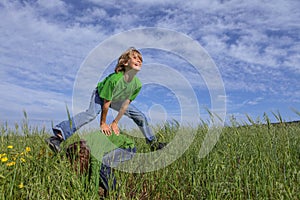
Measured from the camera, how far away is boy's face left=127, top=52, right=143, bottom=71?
404cm

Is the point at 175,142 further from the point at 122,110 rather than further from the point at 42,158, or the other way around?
the point at 42,158

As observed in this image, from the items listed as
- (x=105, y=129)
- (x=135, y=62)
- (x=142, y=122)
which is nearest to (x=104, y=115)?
(x=105, y=129)

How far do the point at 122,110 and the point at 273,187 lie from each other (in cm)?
213

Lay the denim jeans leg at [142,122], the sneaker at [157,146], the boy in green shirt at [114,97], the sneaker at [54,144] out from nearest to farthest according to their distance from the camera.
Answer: the sneaker at [54,144], the boy in green shirt at [114,97], the sneaker at [157,146], the denim jeans leg at [142,122]

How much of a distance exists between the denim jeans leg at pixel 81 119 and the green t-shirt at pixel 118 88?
0.50ft

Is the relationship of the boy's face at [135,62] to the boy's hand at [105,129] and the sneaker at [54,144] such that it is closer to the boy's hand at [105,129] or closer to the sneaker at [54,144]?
the boy's hand at [105,129]

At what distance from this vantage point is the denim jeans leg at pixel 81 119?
3.97 meters

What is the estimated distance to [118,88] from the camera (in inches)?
155

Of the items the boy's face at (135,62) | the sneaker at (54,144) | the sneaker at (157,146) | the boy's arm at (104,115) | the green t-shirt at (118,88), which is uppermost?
Answer: the boy's face at (135,62)

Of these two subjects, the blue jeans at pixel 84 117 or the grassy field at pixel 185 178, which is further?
the blue jeans at pixel 84 117

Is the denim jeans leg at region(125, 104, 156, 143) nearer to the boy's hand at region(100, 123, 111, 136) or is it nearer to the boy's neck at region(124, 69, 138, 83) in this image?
the boy's neck at region(124, 69, 138, 83)

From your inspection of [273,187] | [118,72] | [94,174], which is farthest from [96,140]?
[273,187]

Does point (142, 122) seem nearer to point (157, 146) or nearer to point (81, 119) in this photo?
point (157, 146)

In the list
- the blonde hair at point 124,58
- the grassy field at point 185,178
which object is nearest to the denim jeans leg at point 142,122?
the blonde hair at point 124,58
